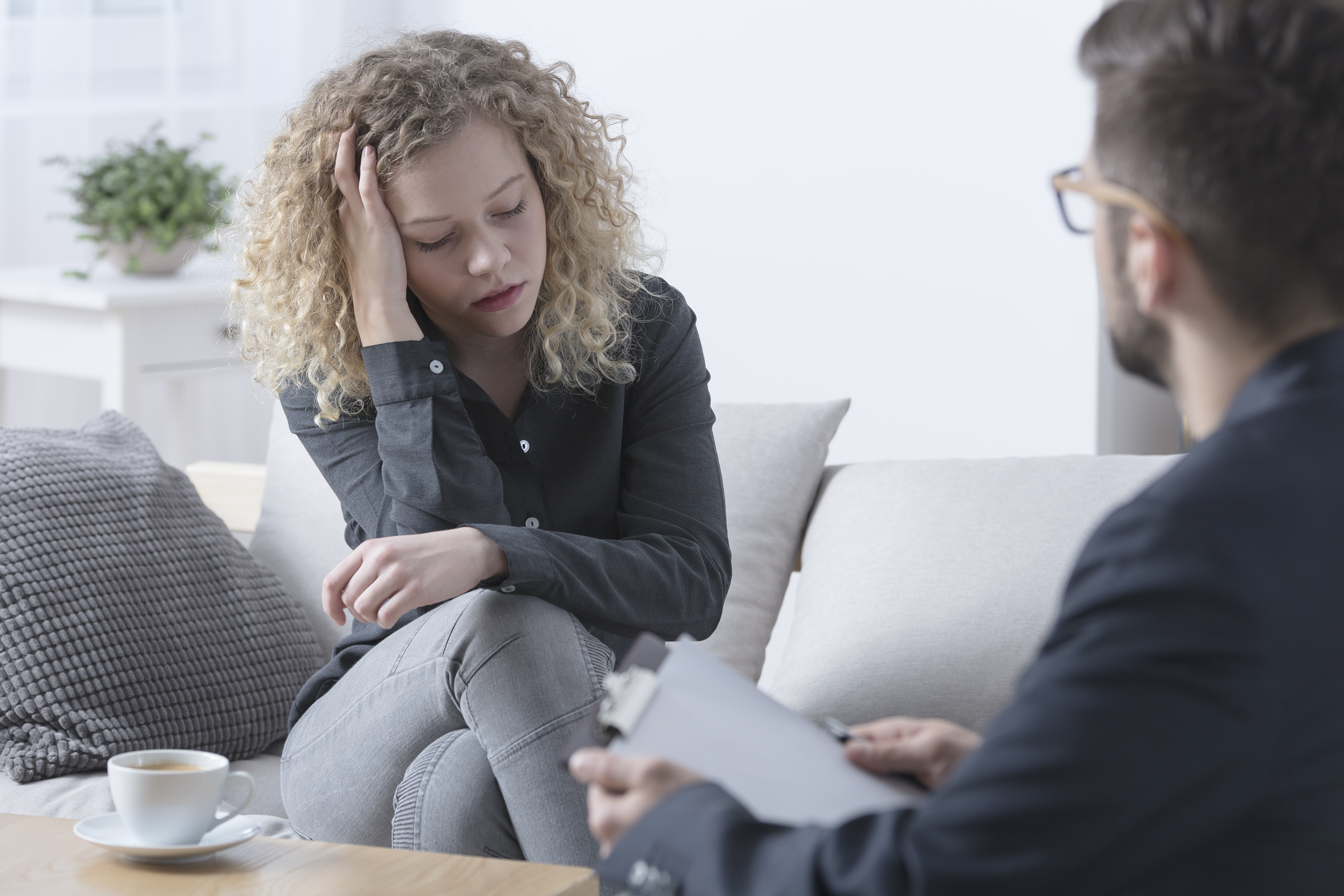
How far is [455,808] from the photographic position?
4.17 feet

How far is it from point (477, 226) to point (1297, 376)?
899mm

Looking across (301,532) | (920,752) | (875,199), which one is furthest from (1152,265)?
(875,199)

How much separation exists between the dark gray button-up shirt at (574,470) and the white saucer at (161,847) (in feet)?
1.11

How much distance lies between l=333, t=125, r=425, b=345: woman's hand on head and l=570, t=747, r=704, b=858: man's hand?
2.53 feet

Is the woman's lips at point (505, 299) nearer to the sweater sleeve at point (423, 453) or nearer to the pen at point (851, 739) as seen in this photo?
the sweater sleeve at point (423, 453)

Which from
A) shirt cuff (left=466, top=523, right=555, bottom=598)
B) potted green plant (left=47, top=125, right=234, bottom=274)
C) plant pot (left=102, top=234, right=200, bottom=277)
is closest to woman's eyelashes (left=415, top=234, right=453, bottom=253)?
shirt cuff (left=466, top=523, right=555, bottom=598)

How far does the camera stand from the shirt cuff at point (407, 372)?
1461 mm

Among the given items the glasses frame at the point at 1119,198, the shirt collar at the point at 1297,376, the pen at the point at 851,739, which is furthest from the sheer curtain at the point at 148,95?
the shirt collar at the point at 1297,376

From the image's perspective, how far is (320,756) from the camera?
140 centimetres

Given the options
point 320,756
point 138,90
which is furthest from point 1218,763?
point 138,90

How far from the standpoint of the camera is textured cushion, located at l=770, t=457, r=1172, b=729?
1633mm

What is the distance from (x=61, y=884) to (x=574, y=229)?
2.63 ft

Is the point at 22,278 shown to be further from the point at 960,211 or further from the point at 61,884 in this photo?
the point at 61,884

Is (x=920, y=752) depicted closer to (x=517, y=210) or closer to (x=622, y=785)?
(x=622, y=785)
